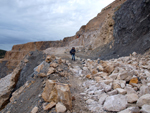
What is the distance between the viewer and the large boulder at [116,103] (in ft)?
8.13

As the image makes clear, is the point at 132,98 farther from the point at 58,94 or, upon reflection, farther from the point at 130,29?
the point at 130,29

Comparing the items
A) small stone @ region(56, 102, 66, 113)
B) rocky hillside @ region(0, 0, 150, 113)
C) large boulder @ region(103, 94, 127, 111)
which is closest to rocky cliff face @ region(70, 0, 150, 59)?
rocky hillside @ region(0, 0, 150, 113)

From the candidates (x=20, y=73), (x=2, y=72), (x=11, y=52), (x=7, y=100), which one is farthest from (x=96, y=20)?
(x=11, y=52)

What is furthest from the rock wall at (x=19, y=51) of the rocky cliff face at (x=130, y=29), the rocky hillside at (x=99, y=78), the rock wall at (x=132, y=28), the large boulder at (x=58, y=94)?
the large boulder at (x=58, y=94)

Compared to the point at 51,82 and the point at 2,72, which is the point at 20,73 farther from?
the point at 2,72

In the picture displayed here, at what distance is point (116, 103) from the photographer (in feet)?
8.46

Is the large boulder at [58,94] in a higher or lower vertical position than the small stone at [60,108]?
higher

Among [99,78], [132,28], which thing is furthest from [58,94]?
[132,28]

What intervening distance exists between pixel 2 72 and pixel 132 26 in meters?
38.3

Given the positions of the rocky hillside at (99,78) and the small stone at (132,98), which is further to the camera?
the rocky hillside at (99,78)

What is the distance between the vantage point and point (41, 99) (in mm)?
3324

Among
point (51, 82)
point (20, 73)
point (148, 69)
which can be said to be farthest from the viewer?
point (20, 73)

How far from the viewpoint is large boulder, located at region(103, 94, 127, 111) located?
2477 millimetres

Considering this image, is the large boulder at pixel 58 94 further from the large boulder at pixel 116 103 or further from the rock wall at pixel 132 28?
the rock wall at pixel 132 28
